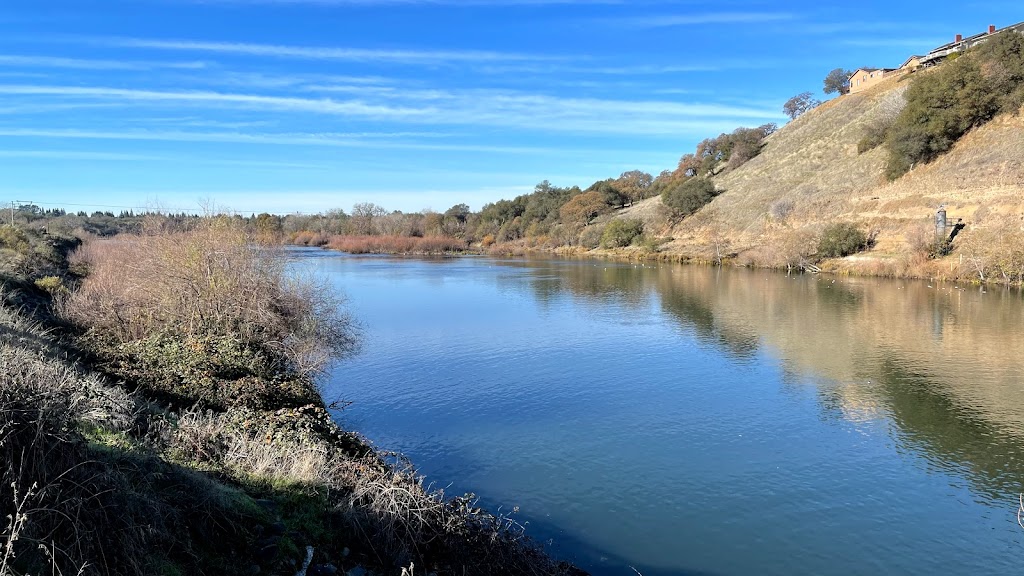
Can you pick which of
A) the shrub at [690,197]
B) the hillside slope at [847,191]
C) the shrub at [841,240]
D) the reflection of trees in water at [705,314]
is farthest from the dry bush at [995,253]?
the shrub at [690,197]

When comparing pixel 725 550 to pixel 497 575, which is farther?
pixel 725 550

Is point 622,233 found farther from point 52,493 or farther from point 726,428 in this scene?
point 52,493

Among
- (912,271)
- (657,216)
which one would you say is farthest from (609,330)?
(657,216)

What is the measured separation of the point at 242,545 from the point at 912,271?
51937 mm

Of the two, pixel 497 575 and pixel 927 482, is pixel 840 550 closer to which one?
pixel 927 482

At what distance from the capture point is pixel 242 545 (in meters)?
7.48

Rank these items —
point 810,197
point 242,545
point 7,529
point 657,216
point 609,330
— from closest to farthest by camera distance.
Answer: point 7,529 < point 242,545 < point 609,330 < point 810,197 < point 657,216

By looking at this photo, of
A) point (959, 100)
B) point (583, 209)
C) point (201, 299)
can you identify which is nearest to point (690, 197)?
point (583, 209)

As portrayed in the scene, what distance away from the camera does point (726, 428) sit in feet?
54.3

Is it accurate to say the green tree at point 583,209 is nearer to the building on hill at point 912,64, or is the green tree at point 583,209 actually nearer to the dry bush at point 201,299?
the building on hill at point 912,64

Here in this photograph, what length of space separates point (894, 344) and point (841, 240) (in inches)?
1270

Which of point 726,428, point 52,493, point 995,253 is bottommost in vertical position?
point 726,428

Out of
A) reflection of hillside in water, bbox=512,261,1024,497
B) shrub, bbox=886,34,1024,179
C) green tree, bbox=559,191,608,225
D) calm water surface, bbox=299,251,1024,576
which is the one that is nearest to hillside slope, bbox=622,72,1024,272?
shrub, bbox=886,34,1024,179

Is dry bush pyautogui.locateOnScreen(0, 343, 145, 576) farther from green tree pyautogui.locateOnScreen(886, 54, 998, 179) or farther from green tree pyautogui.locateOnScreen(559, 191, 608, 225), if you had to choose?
green tree pyautogui.locateOnScreen(559, 191, 608, 225)
